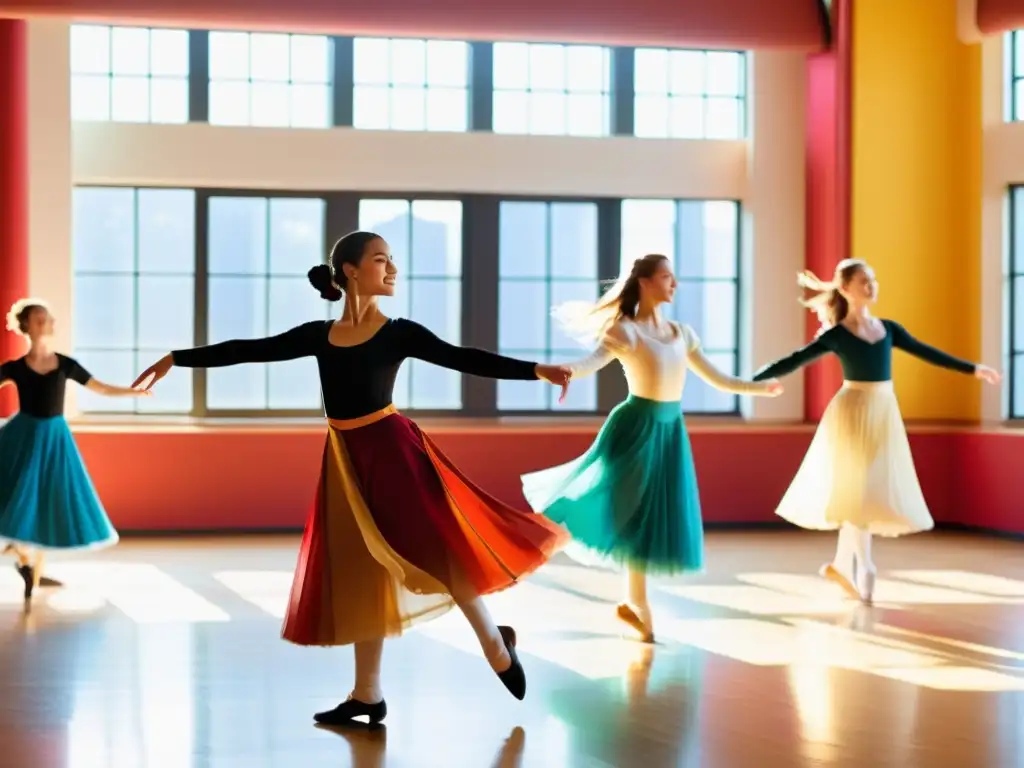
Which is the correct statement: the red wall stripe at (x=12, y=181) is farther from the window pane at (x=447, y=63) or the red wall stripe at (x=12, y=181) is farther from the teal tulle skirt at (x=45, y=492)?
the window pane at (x=447, y=63)

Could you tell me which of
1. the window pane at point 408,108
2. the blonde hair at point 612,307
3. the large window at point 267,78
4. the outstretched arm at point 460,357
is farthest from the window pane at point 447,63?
the outstretched arm at point 460,357

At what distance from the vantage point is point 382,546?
137 inches

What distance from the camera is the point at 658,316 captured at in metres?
4.81

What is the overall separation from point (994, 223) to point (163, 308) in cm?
480

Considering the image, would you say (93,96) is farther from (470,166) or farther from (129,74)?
(470,166)

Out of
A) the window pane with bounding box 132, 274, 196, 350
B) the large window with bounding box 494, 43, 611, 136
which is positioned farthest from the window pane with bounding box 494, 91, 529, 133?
the window pane with bounding box 132, 274, 196, 350

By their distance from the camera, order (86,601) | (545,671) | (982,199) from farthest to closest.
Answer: (982,199)
(86,601)
(545,671)

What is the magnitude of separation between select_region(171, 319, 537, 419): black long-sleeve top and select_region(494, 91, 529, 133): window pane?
4.66 metres

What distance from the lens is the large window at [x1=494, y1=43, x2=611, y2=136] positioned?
8.02 m

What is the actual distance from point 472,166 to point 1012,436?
134 inches

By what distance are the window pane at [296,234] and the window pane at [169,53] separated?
920 mm

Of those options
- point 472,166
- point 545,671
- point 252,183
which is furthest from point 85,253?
point 545,671

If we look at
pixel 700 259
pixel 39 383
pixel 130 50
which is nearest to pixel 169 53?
pixel 130 50

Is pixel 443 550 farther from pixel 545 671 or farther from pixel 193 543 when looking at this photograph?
pixel 193 543
